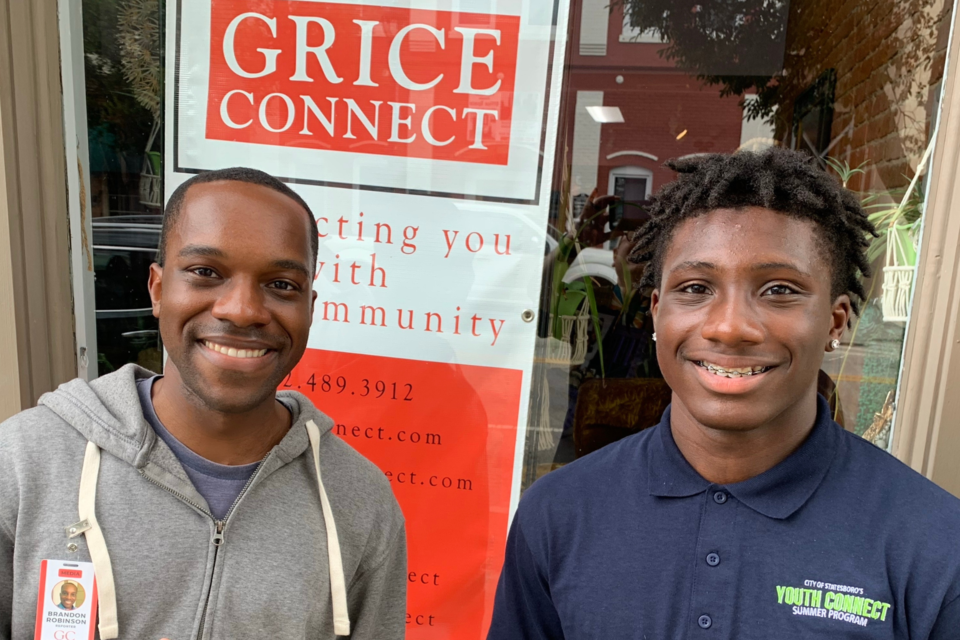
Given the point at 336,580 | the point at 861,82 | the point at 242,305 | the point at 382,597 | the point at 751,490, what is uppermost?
the point at 861,82

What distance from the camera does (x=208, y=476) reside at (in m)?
1.35

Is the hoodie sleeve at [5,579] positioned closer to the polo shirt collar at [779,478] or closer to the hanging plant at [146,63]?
the polo shirt collar at [779,478]

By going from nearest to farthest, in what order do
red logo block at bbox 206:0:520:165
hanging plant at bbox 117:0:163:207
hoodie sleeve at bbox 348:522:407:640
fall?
hoodie sleeve at bbox 348:522:407:640
red logo block at bbox 206:0:520:165
hanging plant at bbox 117:0:163:207

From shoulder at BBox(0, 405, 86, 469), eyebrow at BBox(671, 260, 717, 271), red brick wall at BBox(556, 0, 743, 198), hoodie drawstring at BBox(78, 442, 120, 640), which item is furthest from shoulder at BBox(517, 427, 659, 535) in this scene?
red brick wall at BBox(556, 0, 743, 198)

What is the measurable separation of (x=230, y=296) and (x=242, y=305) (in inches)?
1.4

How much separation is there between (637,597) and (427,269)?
126 centimetres

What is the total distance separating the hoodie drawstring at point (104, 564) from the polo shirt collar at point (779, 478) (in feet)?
2.06

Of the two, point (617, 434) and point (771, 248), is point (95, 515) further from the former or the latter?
point (617, 434)

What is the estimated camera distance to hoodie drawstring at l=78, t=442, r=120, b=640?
1.22m

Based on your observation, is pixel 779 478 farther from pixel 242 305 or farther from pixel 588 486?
pixel 242 305

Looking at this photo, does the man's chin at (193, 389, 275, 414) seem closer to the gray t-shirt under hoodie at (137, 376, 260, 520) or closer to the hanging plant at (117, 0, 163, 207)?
the gray t-shirt under hoodie at (137, 376, 260, 520)

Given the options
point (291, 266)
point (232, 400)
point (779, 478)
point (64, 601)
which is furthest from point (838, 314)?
point (64, 601)

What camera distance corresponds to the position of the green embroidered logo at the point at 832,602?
3.67 feet

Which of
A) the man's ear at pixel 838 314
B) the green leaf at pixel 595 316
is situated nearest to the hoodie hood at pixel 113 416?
the man's ear at pixel 838 314
